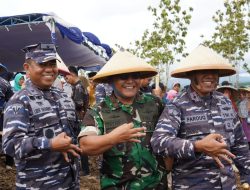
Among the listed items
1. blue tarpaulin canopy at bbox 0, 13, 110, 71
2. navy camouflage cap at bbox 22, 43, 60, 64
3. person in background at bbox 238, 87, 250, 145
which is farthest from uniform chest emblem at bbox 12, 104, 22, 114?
blue tarpaulin canopy at bbox 0, 13, 110, 71

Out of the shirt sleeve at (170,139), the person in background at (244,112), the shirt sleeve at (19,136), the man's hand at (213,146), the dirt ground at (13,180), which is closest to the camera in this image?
the man's hand at (213,146)

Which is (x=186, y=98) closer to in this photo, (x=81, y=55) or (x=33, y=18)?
(x=33, y=18)

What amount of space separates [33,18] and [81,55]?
6.52 m

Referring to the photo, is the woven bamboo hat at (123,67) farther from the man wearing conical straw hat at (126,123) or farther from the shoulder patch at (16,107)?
the shoulder patch at (16,107)

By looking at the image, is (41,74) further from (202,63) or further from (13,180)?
(13,180)

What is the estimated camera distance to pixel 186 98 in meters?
2.78

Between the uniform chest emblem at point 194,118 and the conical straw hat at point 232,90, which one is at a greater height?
the uniform chest emblem at point 194,118

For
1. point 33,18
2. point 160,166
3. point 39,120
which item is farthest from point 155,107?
point 33,18

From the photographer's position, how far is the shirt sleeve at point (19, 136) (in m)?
2.56

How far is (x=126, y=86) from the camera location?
2723mm

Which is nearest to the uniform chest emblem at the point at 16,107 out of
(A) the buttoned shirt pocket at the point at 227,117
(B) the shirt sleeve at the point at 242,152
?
(A) the buttoned shirt pocket at the point at 227,117

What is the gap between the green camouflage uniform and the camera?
266 cm

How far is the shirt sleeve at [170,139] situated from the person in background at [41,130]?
0.53 metres

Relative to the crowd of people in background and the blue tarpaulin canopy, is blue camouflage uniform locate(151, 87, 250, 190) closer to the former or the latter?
the crowd of people in background
